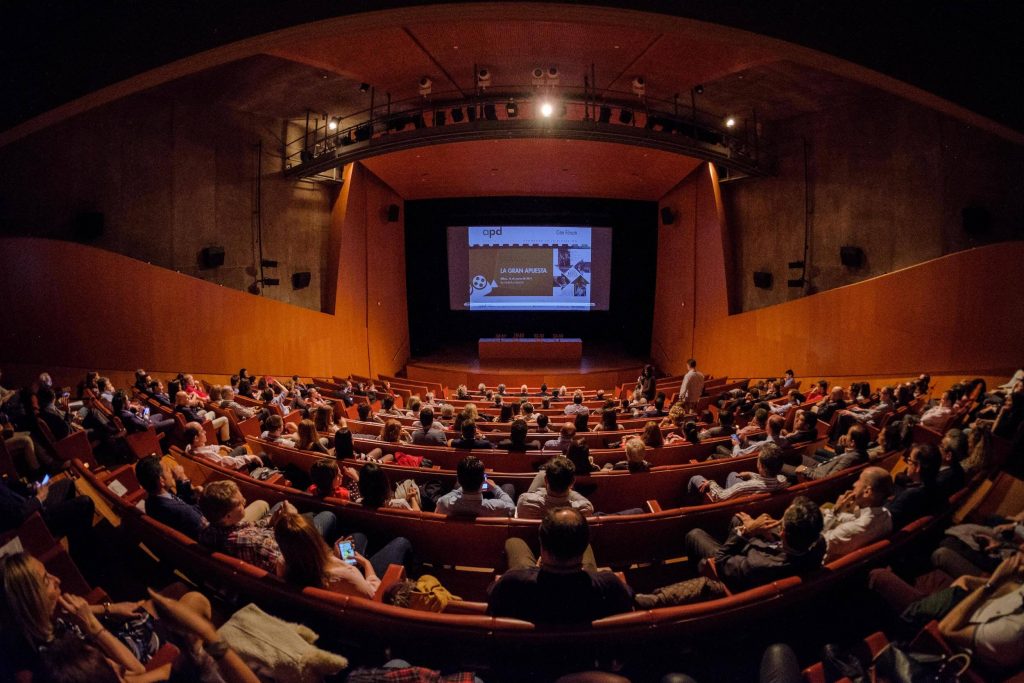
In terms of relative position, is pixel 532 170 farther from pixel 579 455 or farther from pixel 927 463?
pixel 927 463

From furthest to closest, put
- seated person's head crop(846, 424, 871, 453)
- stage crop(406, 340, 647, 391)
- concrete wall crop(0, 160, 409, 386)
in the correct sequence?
stage crop(406, 340, 647, 391), concrete wall crop(0, 160, 409, 386), seated person's head crop(846, 424, 871, 453)

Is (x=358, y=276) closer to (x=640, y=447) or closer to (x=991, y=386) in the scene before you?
(x=640, y=447)

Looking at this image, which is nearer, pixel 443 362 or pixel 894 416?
pixel 894 416

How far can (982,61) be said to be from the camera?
4.17 meters

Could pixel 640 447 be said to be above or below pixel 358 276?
below

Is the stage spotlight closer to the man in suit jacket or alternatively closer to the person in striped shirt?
the person in striped shirt

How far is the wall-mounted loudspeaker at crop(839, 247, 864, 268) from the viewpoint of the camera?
10477 mm

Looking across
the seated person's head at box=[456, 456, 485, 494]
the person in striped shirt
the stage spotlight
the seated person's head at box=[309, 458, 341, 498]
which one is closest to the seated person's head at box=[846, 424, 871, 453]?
the person in striped shirt

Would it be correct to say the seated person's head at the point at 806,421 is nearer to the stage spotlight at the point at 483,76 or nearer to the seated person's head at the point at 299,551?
the seated person's head at the point at 299,551

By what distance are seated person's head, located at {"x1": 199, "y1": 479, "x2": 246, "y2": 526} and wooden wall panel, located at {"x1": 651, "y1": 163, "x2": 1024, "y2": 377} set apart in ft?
33.9

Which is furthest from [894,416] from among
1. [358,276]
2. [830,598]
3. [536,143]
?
[358,276]

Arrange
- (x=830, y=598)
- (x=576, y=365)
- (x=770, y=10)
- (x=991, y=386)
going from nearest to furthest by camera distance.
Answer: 1. (x=830, y=598)
2. (x=770, y=10)
3. (x=991, y=386)
4. (x=576, y=365)

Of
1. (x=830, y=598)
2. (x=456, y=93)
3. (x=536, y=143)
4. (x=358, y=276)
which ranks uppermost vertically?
(x=456, y=93)

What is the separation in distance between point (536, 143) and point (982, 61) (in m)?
7.98
